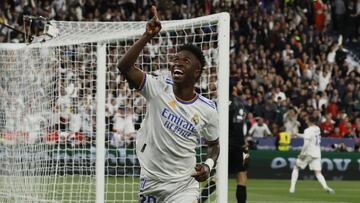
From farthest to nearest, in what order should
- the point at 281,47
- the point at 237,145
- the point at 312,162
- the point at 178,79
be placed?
the point at 281,47
the point at 312,162
the point at 237,145
the point at 178,79

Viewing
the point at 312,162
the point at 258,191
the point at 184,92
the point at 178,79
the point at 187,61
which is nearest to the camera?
the point at 178,79

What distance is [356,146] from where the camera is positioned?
102 ft

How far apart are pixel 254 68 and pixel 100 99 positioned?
64.8ft

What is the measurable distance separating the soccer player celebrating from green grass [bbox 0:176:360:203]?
557 cm

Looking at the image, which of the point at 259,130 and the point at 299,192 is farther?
the point at 259,130

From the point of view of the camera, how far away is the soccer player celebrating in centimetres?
871

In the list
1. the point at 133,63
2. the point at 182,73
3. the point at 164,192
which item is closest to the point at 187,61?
the point at 182,73

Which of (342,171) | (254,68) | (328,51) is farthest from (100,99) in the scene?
(328,51)

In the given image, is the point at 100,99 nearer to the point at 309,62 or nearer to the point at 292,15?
the point at 309,62

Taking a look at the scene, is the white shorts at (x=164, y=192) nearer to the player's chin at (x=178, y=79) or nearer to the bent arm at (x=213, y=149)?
the bent arm at (x=213, y=149)

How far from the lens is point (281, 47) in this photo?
35.9 meters

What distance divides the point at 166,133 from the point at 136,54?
2.83 feet

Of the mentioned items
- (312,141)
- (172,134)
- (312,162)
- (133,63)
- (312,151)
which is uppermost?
(133,63)

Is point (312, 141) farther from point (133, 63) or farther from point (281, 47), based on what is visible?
point (133, 63)
